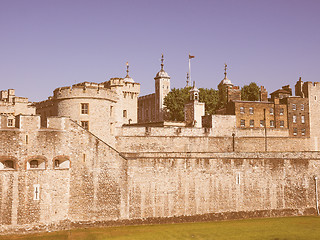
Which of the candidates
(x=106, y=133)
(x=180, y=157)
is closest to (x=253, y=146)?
(x=180, y=157)

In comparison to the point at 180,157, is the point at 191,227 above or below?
below

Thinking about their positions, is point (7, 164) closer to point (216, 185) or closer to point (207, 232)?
point (207, 232)

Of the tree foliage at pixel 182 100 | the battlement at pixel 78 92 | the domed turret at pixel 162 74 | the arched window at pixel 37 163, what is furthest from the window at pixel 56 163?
the domed turret at pixel 162 74

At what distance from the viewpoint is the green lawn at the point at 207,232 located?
82.8 ft

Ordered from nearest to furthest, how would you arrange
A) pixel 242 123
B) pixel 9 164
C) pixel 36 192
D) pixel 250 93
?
pixel 36 192
pixel 9 164
pixel 242 123
pixel 250 93

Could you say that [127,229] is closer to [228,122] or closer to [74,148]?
[74,148]

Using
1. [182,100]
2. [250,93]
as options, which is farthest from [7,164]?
[250,93]

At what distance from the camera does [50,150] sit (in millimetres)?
26000

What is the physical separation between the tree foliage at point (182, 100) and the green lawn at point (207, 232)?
33.9 meters

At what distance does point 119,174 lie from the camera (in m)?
28.2

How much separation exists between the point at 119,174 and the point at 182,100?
130ft

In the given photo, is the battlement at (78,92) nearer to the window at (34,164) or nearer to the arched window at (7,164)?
the window at (34,164)

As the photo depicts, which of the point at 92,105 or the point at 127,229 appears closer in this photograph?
the point at 127,229

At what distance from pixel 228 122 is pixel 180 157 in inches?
628
